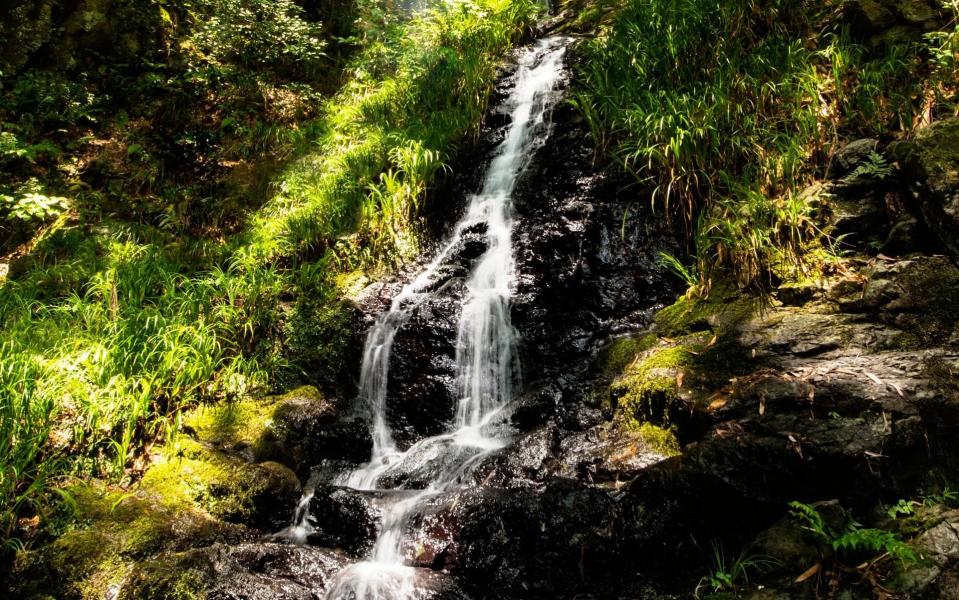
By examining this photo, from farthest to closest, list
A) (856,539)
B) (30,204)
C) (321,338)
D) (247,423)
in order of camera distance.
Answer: (30,204)
(321,338)
(247,423)
(856,539)

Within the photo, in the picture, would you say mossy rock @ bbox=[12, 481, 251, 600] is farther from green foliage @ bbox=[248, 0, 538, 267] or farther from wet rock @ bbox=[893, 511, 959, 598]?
wet rock @ bbox=[893, 511, 959, 598]

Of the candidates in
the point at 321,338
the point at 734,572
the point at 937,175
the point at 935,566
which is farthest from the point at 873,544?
the point at 321,338

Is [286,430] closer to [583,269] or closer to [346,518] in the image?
[346,518]

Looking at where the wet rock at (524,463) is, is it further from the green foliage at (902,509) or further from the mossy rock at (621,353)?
the green foliage at (902,509)

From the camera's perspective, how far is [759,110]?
478 centimetres

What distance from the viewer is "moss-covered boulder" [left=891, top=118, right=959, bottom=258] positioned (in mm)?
3150

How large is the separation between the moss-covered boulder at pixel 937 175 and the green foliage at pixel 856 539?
6.85 feet

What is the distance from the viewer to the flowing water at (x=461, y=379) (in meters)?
3.08

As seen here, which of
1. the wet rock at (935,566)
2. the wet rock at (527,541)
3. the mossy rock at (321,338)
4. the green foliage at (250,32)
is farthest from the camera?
the green foliage at (250,32)

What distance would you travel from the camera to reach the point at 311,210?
6488 mm

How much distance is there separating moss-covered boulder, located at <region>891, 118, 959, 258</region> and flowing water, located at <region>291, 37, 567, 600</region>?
10.8ft

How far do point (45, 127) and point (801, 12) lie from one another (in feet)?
32.3

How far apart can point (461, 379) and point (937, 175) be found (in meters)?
3.96

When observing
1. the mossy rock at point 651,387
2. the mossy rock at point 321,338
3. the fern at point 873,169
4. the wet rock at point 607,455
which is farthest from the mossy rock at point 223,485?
the fern at point 873,169
